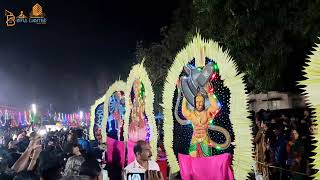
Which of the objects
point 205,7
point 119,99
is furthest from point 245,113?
point 205,7

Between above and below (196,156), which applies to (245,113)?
above

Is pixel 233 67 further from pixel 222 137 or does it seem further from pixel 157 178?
pixel 157 178

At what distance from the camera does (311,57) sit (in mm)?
3488

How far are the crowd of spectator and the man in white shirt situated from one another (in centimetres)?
226

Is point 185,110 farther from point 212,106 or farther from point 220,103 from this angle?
point 220,103

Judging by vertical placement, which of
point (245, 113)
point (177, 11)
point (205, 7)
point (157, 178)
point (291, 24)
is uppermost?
point (177, 11)

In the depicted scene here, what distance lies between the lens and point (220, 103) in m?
5.25

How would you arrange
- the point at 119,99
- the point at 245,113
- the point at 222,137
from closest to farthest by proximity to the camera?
1. the point at 245,113
2. the point at 222,137
3. the point at 119,99

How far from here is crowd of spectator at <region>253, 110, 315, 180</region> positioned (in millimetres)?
8672

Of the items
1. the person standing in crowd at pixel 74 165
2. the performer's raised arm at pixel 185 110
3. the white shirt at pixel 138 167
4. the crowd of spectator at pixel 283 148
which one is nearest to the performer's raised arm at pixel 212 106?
the performer's raised arm at pixel 185 110

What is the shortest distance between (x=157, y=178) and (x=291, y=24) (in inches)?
257

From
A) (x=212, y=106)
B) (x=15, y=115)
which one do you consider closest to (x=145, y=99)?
(x=212, y=106)

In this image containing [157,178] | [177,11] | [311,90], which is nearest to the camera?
[311,90]

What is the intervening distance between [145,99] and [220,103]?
120 inches
